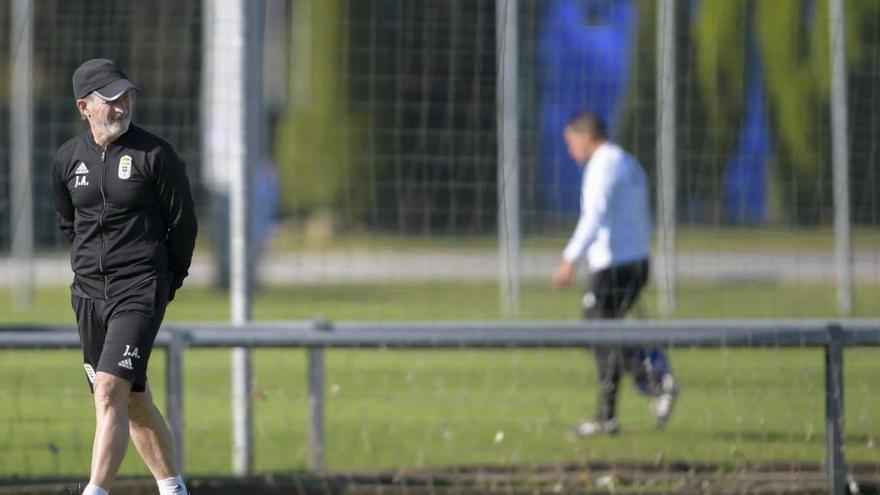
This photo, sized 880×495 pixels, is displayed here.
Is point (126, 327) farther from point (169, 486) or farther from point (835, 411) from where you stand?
point (835, 411)

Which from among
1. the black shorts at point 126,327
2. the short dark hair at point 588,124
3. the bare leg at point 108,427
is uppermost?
the short dark hair at point 588,124

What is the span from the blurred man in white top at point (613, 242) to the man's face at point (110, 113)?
4134mm

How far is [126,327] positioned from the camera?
609 centimetres

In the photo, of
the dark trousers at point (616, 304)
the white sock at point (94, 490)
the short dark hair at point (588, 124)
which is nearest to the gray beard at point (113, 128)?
the white sock at point (94, 490)

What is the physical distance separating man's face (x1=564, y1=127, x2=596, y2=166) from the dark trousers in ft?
2.49

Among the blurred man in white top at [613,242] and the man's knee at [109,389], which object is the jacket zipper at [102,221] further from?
the blurred man in white top at [613,242]

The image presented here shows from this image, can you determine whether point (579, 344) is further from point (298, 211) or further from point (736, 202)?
point (298, 211)

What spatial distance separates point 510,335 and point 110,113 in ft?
7.58

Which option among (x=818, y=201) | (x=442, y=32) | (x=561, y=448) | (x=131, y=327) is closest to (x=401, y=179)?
(x=442, y=32)

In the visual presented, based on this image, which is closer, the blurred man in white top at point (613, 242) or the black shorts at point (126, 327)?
the black shorts at point (126, 327)

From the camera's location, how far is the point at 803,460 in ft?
26.8

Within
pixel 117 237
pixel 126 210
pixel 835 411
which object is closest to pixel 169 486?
pixel 117 237

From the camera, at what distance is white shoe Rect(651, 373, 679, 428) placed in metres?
9.66

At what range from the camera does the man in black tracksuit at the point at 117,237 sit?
19.9 feet
